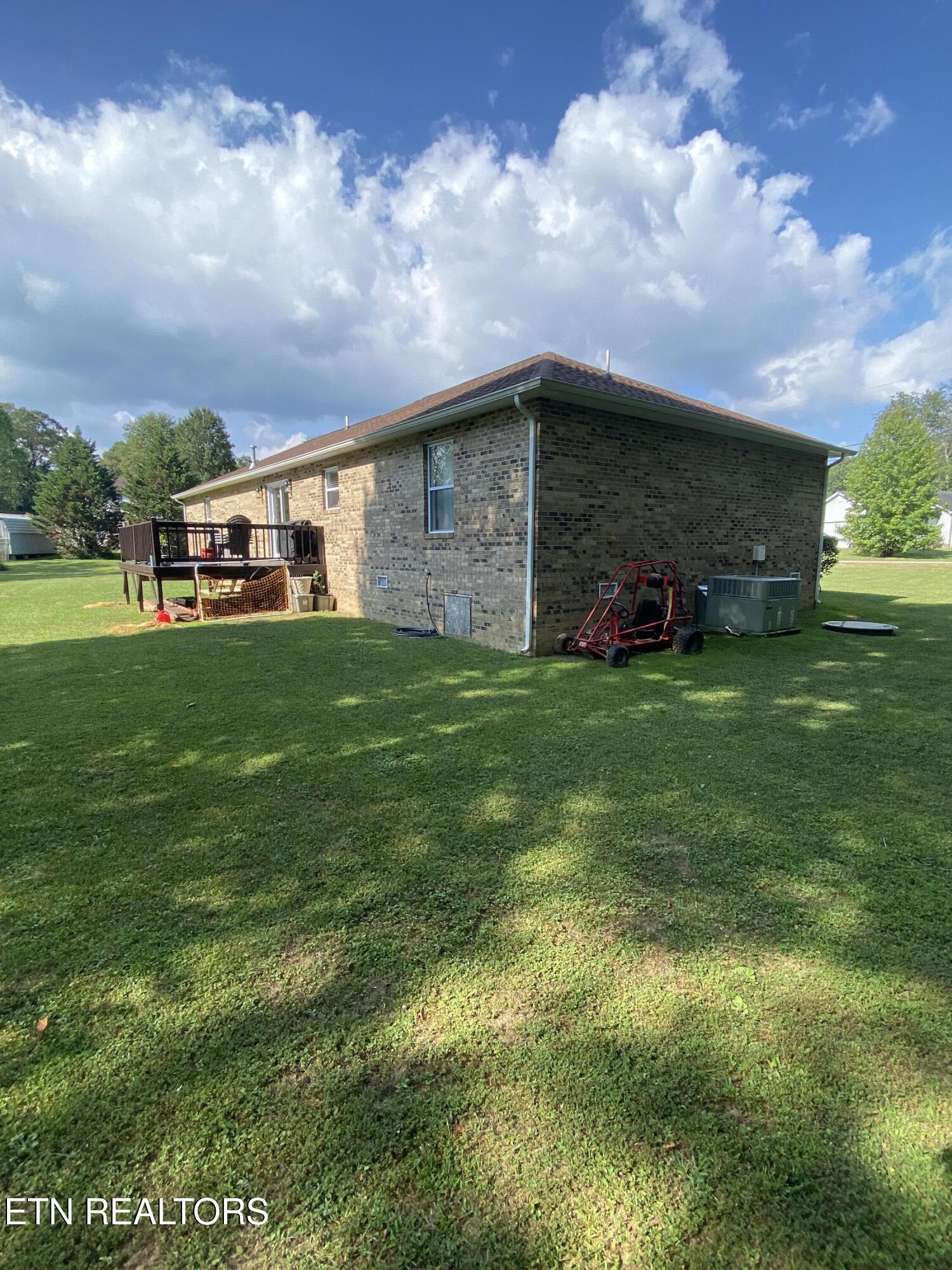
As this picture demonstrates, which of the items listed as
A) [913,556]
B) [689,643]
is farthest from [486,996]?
[913,556]

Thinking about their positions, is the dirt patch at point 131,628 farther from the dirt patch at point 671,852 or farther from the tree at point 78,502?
the tree at point 78,502

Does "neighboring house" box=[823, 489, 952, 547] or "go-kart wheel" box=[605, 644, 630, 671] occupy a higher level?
"neighboring house" box=[823, 489, 952, 547]

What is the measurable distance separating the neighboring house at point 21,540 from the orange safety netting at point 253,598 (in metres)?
35.9

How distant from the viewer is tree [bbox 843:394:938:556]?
113 feet

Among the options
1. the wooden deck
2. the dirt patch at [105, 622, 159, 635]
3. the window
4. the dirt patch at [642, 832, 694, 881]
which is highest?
the window

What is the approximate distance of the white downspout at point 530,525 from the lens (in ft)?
24.8

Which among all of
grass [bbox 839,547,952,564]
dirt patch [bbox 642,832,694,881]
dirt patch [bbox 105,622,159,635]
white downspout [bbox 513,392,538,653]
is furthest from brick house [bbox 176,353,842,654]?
grass [bbox 839,547,952,564]

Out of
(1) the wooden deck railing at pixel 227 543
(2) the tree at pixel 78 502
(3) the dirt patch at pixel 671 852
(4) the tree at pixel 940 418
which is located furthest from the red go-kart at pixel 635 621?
(4) the tree at pixel 940 418

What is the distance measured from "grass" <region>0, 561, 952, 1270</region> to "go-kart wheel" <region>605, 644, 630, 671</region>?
2.57m

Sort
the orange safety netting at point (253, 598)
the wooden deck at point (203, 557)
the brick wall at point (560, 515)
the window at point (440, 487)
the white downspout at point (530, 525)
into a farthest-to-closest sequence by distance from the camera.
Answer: the orange safety netting at point (253, 598) → the wooden deck at point (203, 557) → the window at point (440, 487) → the brick wall at point (560, 515) → the white downspout at point (530, 525)

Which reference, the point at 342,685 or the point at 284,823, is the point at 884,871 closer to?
the point at 284,823

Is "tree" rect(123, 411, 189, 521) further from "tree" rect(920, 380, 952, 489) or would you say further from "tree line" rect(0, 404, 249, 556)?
"tree" rect(920, 380, 952, 489)

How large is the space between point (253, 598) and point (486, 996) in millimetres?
12408

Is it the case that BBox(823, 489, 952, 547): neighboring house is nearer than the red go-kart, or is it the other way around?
the red go-kart
